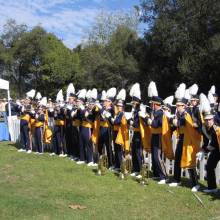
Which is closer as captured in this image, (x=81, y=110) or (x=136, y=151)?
(x=136, y=151)

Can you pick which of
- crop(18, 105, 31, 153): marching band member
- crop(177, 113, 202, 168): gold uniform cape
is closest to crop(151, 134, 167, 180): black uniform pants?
crop(177, 113, 202, 168): gold uniform cape

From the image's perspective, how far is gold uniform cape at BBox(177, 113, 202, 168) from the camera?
1052 cm

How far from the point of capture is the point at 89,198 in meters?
9.75

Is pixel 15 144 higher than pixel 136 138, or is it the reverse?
pixel 136 138

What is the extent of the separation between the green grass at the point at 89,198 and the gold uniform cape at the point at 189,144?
0.66 m

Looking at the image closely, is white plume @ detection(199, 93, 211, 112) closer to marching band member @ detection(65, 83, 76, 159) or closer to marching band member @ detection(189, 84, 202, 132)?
marching band member @ detection(189, 84, 202, 132)

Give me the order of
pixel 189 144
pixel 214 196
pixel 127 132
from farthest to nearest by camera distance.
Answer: pixel 127 132, pixel 189 144, pixel 214 196

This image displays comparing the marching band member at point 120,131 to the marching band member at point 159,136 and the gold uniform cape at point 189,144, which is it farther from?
the gold uniform cape at point 189,144

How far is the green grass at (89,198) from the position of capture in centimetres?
855

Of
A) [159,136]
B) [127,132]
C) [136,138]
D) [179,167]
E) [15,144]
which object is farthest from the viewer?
[15,144]

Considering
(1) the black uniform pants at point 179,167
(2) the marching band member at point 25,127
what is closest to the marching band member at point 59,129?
(2) the marching band member at point 25,127

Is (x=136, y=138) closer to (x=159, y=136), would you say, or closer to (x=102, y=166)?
(x=159, y=136)

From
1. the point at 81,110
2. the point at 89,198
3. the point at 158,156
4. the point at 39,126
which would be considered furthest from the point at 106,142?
the point at 39,126

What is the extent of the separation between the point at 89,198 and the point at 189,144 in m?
2.59
